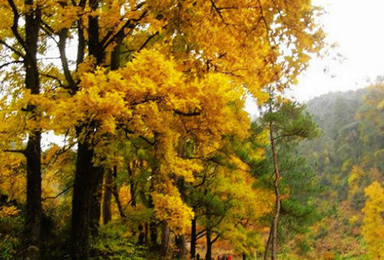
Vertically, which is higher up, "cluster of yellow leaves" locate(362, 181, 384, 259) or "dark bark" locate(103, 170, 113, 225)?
"dark bark" locate(103, 170, 113, 225)

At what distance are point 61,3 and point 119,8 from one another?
204 centimetres

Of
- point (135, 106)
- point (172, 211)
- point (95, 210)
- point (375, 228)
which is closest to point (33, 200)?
point (95, 210)

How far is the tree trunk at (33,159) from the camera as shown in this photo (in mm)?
7832

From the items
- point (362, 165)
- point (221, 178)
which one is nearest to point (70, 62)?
point (221, 178)

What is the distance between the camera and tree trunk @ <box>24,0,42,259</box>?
7.83 metres

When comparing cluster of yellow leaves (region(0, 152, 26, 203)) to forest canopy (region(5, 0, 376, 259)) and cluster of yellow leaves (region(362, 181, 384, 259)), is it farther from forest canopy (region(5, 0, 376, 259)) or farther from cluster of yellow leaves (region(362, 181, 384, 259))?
cluster of yellow leaves (region(362, 181, 384, 259))

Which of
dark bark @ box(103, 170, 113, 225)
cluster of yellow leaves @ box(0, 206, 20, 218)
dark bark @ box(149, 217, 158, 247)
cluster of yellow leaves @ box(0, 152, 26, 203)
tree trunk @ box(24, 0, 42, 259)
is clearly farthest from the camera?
dark bark @ box(149, 217, 158, 247)

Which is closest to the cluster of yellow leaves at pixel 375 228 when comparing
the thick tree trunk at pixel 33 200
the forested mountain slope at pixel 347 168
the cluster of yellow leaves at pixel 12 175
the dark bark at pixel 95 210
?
the forested mountain slope at pixel 347 168

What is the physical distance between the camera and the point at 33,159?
8320 mm

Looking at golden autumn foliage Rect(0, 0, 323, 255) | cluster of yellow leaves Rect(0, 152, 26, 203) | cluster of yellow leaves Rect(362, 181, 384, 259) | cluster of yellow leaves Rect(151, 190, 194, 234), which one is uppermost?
golden autumn foliage Rect(0, 0, 323, 255)

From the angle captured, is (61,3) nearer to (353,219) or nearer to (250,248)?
(250,248)

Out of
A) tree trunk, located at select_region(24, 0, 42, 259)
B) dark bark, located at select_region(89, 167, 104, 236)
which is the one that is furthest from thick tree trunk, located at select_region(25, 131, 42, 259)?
dark bark, located at select_region(89, 167, 104, 236)

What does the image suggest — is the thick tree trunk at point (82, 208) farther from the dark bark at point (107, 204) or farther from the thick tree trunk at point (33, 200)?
the dark bark at point (107, 204)

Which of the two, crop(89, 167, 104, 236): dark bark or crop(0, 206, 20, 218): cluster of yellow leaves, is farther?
crop(0, 206, 20, 218): cluster of yellow leaves
